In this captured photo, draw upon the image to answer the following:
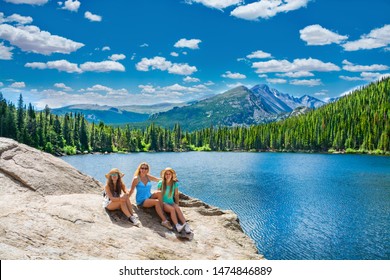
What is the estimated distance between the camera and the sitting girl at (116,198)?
11227mm

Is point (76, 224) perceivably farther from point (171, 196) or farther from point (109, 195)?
point (171, 196)

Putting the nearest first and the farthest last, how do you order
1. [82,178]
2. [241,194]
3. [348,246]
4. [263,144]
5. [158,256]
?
[158,256], [82,178], [348,246], [241,194], [263,144]

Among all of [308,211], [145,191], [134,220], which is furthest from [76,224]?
[308,211]

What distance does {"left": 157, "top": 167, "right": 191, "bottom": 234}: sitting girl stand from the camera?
38.1 feet

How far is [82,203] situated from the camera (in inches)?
450

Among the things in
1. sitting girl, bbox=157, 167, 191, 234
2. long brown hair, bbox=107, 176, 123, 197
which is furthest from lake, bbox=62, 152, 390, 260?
long brown hair, bbox=107, 176, 123, 197

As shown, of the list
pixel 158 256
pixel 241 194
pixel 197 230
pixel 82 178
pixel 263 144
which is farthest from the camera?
pixel 263 144

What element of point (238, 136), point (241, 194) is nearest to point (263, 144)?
point (238, 136)

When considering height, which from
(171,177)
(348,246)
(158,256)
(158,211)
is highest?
(171,177)

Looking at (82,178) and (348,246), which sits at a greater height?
(82,178)

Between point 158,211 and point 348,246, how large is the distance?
15490mm

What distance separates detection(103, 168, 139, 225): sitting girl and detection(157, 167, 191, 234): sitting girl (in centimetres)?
108

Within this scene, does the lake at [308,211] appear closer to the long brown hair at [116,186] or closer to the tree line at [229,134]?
the long brown hair at [116,186]
